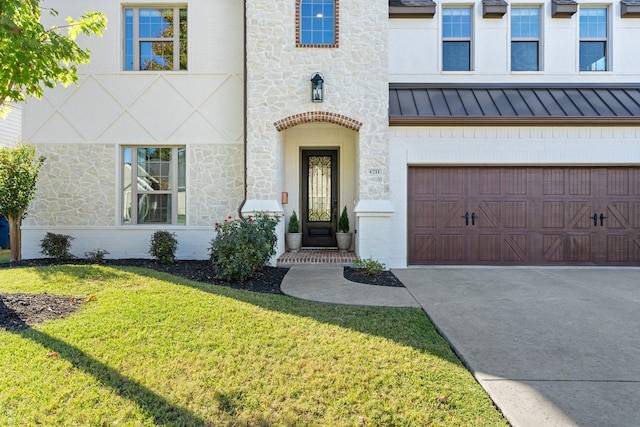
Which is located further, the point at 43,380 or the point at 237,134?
the point at 237,134

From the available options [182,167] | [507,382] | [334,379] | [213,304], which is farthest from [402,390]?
[182,167]

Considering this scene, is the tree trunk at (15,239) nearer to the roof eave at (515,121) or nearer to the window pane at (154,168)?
the window pane at (154,168)

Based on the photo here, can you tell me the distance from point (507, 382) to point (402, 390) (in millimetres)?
957

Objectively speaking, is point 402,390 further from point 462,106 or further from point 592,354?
point 462,106

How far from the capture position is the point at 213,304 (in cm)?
482

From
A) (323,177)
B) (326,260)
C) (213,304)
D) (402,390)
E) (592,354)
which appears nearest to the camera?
(402,390)

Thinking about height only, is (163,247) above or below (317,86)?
below

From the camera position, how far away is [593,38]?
923 centimetres

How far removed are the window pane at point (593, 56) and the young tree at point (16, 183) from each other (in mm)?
13968

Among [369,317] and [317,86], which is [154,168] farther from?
[369,317]

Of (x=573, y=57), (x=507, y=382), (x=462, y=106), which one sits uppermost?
(x=573, y=57)

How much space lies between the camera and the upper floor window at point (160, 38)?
8.91 metres

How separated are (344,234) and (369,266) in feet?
6.64

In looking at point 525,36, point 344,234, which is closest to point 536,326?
point 344,234
